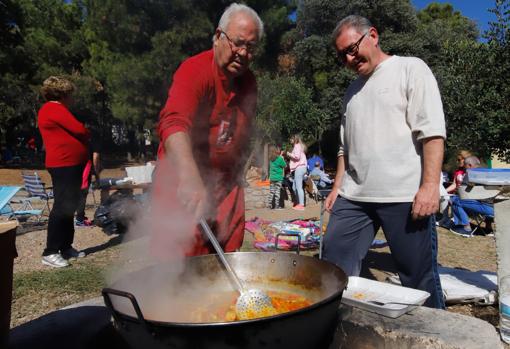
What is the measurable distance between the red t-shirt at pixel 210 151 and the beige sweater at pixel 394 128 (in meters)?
0.68

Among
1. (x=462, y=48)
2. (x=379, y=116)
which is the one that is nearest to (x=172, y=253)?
(x=379, y=116)

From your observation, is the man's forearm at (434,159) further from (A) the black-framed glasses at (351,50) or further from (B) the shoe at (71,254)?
(B) the shoe at (71,254)

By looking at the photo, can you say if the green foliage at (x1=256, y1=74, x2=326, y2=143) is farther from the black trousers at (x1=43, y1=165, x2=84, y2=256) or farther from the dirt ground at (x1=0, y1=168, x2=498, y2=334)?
the black trousers at (x1=43, y1=165, x2=84, y2=256)

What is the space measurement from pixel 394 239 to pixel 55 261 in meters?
3.89

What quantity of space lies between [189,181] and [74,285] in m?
2.93

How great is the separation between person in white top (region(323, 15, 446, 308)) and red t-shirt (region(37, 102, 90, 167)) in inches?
125

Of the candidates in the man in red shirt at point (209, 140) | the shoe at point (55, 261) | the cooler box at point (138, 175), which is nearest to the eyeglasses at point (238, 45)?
the man in red shirt at point (209, 140)

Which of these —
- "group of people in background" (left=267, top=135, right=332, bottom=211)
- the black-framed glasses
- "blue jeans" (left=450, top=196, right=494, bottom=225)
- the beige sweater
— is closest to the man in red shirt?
the black-framed glasses

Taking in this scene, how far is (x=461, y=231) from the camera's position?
6742mm

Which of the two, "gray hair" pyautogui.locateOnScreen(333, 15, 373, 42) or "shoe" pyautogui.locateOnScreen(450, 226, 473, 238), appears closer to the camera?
"gray hair" pyautogui.locateOnScreen(333, 15, 373, 42)

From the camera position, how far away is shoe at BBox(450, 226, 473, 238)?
655cm

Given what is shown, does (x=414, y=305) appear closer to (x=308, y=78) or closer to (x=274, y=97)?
(x=274, y=97)

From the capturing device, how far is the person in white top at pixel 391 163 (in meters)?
2.15

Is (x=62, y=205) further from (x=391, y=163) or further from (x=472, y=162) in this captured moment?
(x=472, y=162)
